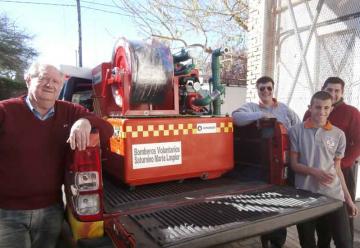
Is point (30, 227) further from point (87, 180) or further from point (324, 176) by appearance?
point (324, 176)

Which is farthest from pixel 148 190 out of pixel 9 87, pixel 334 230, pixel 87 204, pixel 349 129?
pixel 9 87

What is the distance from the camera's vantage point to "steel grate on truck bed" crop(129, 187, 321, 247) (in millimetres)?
1860

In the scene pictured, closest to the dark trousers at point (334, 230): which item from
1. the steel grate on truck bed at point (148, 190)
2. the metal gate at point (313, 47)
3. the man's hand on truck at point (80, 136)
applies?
the steel grate on truck bed at point (148, 190)

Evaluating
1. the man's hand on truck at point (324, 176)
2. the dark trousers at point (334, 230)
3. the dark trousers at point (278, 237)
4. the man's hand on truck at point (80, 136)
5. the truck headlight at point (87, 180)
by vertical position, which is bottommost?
the dark trousers at point (278, 237)

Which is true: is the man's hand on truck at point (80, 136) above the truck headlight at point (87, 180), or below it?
above

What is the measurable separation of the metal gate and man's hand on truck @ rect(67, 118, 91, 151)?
14.3 ft

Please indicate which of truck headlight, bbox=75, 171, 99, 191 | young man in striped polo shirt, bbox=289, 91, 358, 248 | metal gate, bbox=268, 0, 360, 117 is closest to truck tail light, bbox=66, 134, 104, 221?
truck headlight, bbox=75, 171, 99, 191

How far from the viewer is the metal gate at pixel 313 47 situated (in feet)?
16.6

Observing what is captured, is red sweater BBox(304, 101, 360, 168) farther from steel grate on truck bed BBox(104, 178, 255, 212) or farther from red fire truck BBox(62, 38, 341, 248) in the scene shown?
steel grate on truck bed BBox(104, 178, 255, 212)

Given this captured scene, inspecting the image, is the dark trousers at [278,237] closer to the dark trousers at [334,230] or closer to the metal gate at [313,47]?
the dark trousers at [334,230]

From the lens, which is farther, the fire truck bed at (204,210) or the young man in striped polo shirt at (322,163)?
the young man in striped polo shirt at (322,163)

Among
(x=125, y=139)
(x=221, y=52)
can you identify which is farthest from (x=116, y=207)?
(x=221, y=52)

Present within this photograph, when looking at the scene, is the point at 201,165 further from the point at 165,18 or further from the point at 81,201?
the point at 165,18

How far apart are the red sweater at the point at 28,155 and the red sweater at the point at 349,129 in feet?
7.20
